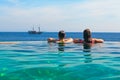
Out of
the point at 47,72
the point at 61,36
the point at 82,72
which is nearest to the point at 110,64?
the point at 82,72

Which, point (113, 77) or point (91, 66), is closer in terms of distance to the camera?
point (113, 77)

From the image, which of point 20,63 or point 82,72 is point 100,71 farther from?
point 20,63

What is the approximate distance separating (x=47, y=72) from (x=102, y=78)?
85.8 inches

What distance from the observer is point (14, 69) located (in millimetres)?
11453

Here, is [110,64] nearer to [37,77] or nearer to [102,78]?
[102,78]

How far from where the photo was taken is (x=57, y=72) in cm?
1096

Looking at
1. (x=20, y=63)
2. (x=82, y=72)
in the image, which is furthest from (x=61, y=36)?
(x=82, y=72)

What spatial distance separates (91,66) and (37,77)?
2.82m

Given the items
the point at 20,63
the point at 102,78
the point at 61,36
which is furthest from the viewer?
the point at 61,36

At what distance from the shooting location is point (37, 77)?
33.6 ft

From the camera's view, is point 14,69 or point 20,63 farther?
point 20,63

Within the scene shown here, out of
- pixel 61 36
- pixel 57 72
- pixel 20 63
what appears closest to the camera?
pixel 57 72

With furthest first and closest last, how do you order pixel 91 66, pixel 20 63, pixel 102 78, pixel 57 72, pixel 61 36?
pixel 61 36
pixel 20 63
pixel 91 66
pixel 57 72
pixel 102 78

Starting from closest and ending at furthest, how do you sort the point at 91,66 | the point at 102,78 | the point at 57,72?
the point at 102,78 → the point at 57,72 → the point at 91,66
